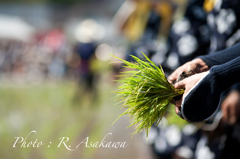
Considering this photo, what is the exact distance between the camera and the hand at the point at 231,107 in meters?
1.21

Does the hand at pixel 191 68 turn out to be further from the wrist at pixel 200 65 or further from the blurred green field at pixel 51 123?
the blurred green field at pixel 51 123

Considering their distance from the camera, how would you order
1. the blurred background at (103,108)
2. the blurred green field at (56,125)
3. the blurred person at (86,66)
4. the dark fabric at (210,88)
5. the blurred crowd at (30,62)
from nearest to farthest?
the dark fabric at (210,88) → the blurred background at (103,108) → the blurred green field at (56,125) → the blurred person at (86,66) → the blurred crowd at (30,62)

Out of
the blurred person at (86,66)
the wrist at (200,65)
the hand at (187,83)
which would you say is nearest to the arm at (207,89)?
the hand at (187,83)

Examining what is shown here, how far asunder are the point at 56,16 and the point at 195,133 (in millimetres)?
21505

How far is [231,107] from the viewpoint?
4.00 feet

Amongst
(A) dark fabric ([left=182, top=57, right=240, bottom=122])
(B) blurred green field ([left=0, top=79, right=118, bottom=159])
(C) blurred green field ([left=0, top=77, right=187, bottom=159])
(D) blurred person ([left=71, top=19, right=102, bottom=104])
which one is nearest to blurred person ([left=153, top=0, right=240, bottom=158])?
(A) dark fabric ([left=182, top=57, right=240, bottom=122])

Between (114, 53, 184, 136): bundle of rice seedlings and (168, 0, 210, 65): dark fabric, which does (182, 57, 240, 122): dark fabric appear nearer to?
(114, 53, 184, 136): bundle of rice seedlings

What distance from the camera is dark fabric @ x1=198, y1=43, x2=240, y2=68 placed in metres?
0.91

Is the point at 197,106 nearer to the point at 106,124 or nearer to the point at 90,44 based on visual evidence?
the point at 106,124

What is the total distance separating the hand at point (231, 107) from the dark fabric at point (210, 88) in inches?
17.1

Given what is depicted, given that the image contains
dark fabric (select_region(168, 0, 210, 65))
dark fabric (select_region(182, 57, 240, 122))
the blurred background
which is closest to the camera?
dark fabric (select_region(182, 57, 240, 122))

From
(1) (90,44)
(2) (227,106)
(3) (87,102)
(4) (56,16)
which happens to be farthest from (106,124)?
(4) (56,16)

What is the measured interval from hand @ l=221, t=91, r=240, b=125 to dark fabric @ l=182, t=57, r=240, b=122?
17.1 inches

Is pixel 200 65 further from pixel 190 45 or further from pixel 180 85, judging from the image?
pixel 190 45
